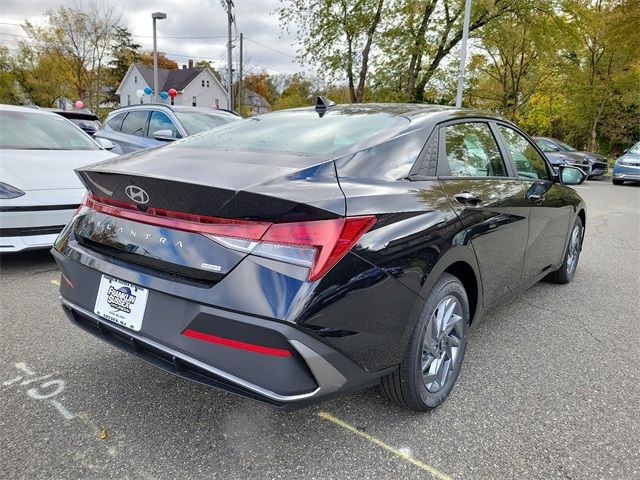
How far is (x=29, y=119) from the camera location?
537 centimetres

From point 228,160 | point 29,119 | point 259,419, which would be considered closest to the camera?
point 228,160

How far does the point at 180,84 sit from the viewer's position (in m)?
52.8

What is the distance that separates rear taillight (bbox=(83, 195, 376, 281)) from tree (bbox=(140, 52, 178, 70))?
64.4 metres

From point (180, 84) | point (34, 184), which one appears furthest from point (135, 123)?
point (180, 84)

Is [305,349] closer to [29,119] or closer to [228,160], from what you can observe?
[228,160]

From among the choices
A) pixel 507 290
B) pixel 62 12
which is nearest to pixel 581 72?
pixel 507 290

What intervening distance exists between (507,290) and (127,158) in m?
2.43

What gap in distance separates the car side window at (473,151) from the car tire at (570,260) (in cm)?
173

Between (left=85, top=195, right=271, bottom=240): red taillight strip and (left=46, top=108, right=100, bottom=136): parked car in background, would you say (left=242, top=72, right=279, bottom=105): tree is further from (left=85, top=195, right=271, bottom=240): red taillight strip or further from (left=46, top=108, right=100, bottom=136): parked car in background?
(left=85, top=195, right=271, bottom=240): red taillight strip

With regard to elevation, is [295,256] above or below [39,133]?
below

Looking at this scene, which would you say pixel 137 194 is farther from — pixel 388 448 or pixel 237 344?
pixel 388 448

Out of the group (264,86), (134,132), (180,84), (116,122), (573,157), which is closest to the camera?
(134,132)

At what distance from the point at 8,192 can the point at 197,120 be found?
3.81 meters

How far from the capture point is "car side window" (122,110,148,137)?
7.76 meters
